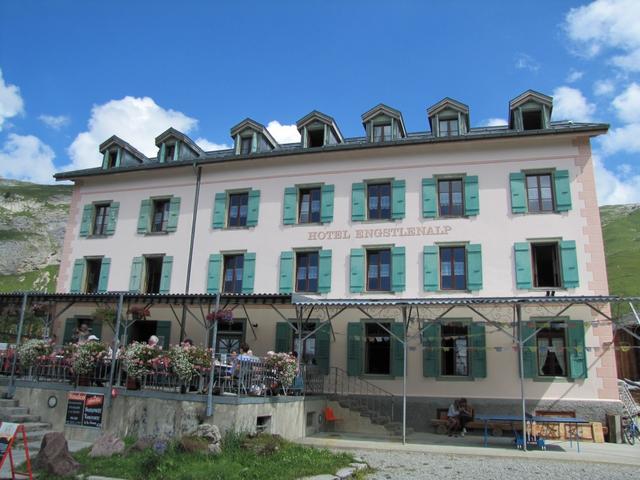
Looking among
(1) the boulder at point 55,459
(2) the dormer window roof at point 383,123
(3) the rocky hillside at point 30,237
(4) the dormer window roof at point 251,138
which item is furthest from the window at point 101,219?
(3) the rocky hillside at point 30,237

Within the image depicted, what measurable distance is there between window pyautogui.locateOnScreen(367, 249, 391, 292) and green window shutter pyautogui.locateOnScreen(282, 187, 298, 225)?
9.42ft

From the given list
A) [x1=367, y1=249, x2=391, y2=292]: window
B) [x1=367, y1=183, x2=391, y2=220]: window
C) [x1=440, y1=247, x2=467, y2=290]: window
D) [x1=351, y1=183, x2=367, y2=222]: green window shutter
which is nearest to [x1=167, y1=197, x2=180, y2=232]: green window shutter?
[x1=351, y1=183, x2=367, y2=222]: green window shutter

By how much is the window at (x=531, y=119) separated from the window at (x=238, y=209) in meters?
9.68

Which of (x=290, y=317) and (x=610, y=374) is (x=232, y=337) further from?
(x=610, y=374)

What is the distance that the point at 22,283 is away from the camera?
79.1 m

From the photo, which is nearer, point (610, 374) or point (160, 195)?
point (610, 374)

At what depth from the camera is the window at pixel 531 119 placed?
18781 mm

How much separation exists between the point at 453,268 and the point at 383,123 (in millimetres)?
5680

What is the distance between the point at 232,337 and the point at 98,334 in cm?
515

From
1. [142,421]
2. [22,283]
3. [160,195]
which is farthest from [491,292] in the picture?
[22,283]

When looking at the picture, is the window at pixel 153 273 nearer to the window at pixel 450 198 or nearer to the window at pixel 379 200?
the window at pixel 379 200

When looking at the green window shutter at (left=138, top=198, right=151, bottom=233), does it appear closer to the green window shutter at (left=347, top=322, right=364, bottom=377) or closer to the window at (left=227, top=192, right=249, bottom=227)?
the window at (left=227, top=192, right=249, bottom=227)

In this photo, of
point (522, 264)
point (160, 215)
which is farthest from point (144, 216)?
point (522, 264)

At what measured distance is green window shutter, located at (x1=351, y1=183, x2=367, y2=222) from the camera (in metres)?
18.9
